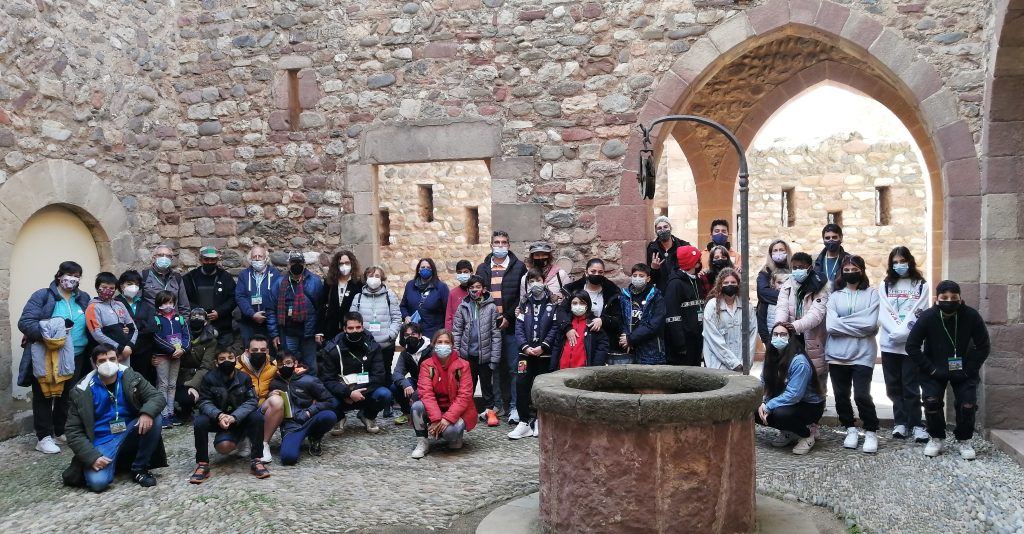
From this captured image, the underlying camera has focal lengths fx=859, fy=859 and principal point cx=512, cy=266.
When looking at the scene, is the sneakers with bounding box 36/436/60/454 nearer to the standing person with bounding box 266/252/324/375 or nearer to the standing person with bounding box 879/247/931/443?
the standing person with bounding box 266/252/324/375

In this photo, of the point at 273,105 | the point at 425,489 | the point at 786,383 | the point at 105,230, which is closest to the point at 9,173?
the point at 105,230

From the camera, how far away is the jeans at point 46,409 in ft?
22.1

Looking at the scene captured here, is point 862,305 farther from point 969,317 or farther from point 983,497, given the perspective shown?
point 983,497

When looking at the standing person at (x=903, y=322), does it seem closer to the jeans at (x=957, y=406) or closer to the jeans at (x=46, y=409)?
the jeans at (x=957, y=406)

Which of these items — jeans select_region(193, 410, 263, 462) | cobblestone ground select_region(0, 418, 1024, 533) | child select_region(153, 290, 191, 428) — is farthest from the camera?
child select_region(153, 290, 191, 428)

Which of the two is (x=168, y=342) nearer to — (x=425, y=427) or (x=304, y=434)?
(x=304, y=434)

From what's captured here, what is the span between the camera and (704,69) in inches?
306

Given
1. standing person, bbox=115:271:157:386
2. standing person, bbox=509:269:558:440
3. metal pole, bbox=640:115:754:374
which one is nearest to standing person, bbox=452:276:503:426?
standing person, bbox=509:269:558:440

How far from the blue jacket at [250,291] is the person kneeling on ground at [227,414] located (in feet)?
6.02

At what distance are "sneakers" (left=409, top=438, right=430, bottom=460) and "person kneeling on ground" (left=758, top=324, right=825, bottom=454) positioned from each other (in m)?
2.47

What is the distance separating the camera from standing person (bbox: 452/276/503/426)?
7262mm

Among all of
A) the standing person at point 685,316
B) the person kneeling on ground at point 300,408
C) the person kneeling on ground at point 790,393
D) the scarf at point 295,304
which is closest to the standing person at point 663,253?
the standing person at point 685,316

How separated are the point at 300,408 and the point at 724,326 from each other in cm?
333

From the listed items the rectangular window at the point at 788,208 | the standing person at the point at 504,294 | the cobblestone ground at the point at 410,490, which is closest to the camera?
the cobblestone ground at the point at 410,490
